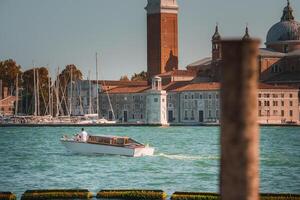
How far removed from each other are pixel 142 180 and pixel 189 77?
75579 mm

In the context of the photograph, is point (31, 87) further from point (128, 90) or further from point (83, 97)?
point (128, 90)

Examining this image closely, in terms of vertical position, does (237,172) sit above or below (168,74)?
below

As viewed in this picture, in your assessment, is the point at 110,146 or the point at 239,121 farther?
the point at 110,146

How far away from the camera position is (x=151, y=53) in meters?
101

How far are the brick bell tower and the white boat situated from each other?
61772 millimetres

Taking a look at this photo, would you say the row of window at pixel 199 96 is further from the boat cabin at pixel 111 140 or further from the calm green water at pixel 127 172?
the boat cabin at pixel 111 140

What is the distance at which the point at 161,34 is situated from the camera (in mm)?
100250

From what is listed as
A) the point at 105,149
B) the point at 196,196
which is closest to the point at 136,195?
the point at 196,196

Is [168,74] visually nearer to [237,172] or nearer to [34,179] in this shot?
[34,179]

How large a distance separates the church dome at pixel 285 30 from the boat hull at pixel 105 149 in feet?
190

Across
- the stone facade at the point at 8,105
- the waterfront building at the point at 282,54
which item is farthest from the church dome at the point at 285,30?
the stone facade at the point at 8,105

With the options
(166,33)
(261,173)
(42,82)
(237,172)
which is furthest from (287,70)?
(237,172)

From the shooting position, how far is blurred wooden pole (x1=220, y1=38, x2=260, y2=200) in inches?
170

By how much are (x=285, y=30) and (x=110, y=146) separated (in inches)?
2336
